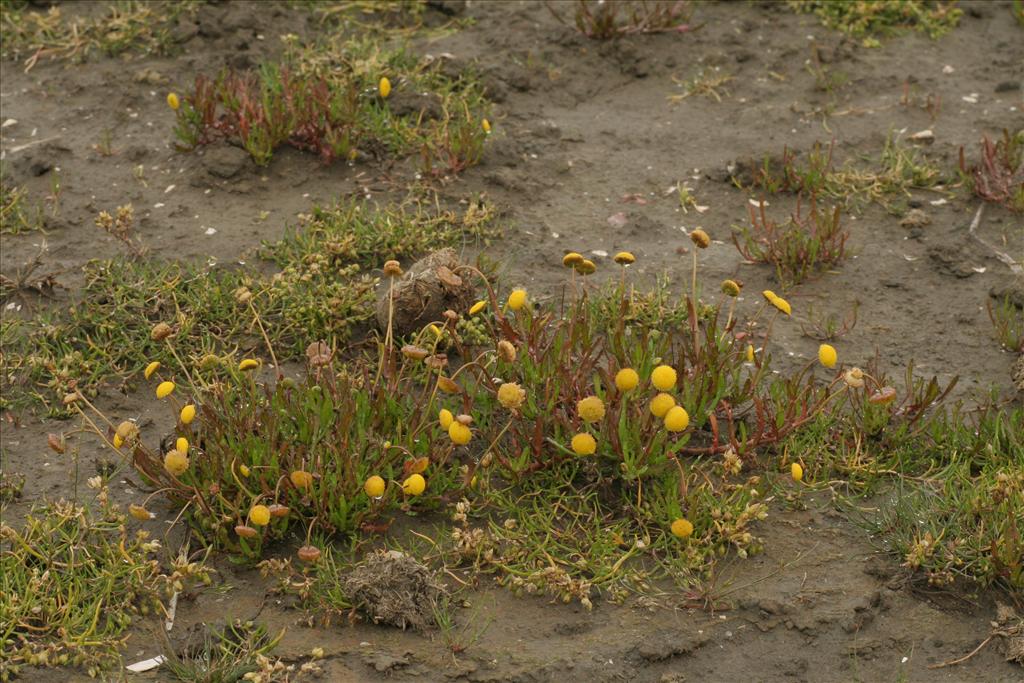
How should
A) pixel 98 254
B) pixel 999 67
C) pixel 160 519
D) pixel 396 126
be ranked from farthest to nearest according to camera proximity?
1. pixel 999 67
2. pixel 396 126
3. pixel 98 254
4. pixel 160 519

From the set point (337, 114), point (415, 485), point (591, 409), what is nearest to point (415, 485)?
point (415, 485)

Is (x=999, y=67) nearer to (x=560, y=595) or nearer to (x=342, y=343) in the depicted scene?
(x=342, y=343)

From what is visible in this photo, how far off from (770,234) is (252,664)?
117 inches

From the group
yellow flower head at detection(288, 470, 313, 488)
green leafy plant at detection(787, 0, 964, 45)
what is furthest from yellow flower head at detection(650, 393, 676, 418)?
green leafy plant at detection(787, 0, 964, 45)

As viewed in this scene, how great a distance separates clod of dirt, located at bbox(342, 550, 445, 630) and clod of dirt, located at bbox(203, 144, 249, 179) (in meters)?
2.71

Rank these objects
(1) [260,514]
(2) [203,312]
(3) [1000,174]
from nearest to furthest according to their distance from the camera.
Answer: (1) [260,514] < (2) [203,312] < (3) [1000,174]

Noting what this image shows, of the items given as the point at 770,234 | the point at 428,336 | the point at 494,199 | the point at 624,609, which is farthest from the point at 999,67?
the point at 624,609

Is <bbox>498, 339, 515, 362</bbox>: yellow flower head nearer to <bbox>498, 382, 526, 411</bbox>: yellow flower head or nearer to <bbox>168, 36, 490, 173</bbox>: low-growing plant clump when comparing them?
<bbox>498, 382, 526, 411</bbox>: yellow flower head

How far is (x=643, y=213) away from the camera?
5840 millimetres

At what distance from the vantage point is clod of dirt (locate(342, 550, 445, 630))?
3789mm

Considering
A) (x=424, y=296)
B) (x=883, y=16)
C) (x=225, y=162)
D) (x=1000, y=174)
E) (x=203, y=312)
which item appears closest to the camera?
(x=424, y=296)

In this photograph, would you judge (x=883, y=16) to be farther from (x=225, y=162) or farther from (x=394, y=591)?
(x=394, y=591)

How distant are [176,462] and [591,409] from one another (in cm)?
128

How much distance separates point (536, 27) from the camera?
23.4 ft
